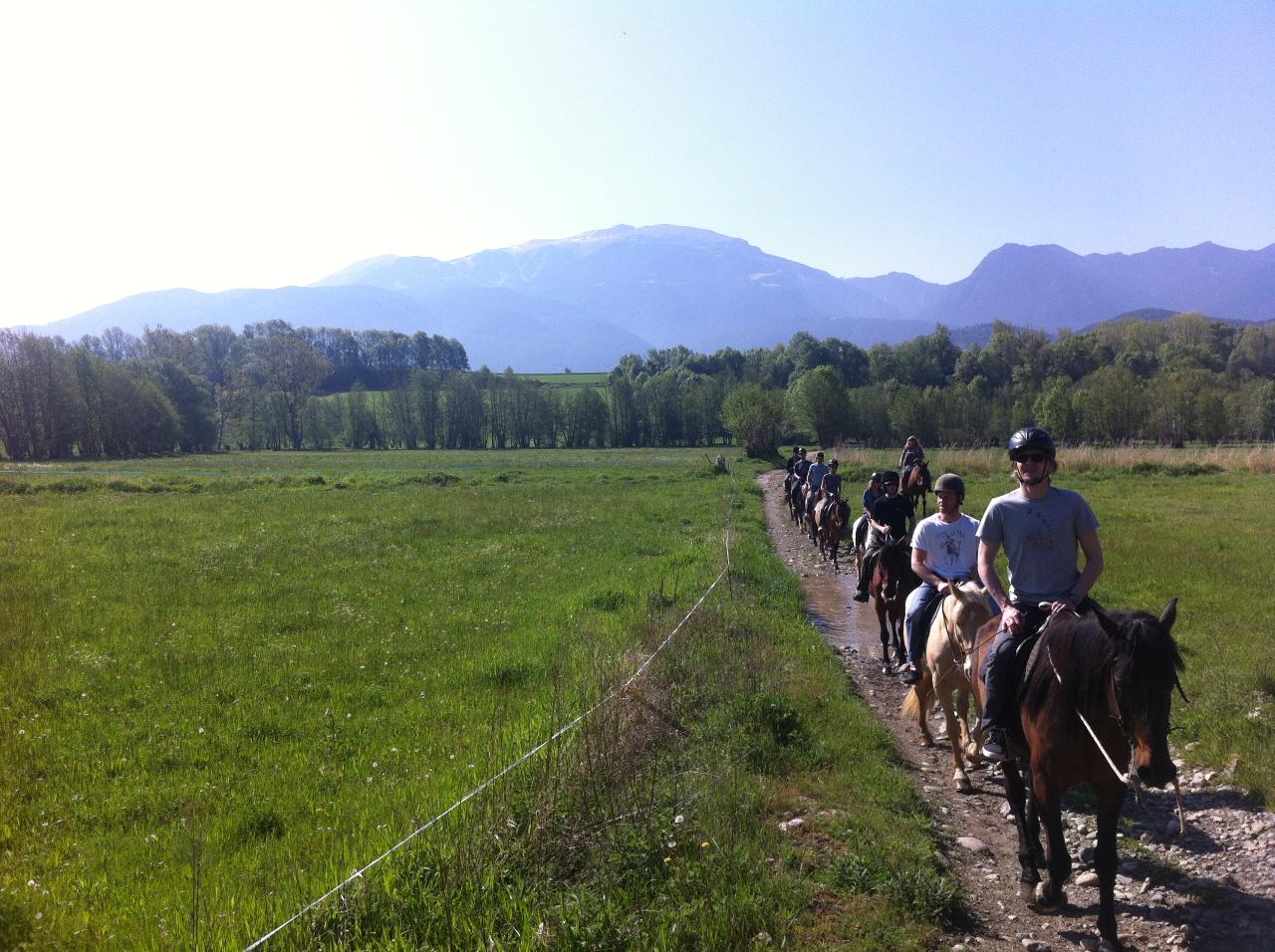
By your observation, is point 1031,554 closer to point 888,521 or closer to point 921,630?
point 921,630

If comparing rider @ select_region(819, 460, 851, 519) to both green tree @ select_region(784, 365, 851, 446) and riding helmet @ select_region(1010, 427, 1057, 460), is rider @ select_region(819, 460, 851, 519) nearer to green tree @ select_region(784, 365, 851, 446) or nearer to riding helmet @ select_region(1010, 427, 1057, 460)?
riding helmet @ select_region(1010, 427, 1057, 460)

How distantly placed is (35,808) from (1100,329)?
13534cm

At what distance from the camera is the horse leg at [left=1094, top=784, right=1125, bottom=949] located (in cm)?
436

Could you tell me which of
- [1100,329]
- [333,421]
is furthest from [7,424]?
[1100,329]

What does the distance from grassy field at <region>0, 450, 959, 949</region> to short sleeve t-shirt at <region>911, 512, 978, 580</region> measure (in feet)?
6.17

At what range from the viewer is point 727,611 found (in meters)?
11.0

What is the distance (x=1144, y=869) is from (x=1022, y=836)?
0.95 metres

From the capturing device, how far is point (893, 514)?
11.2m

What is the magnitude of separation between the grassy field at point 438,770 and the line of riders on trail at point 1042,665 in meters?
0.81

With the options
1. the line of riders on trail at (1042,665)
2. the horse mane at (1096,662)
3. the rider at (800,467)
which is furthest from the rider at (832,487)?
the horse mane at (1096,662)

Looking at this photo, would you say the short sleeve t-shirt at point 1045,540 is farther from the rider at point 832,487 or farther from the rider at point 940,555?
the rider at point 832,487

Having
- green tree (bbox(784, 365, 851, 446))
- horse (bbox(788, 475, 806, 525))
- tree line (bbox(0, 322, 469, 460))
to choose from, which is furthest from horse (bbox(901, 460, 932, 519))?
tree line (bbox(0, 322, 469, 460))

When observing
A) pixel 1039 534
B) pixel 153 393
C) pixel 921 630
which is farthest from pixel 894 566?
pixel 153 393

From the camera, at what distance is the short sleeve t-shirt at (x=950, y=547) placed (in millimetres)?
7672
